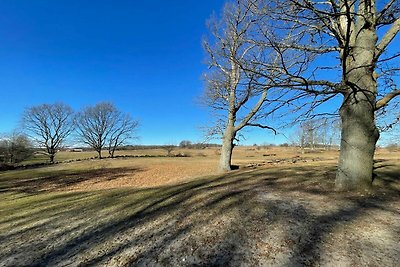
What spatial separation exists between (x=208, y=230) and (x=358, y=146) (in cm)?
435

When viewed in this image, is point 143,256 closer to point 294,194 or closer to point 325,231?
point 325,231

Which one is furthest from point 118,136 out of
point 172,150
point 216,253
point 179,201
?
point 216,253

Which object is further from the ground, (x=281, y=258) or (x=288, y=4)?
(x=288, y=4)

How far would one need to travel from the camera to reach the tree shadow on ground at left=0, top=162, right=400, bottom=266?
3.54 meters

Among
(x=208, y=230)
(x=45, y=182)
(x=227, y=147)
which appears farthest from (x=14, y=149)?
(x=208, y=230)

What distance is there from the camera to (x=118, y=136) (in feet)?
164

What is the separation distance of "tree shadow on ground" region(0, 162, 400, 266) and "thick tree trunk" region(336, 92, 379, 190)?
408mm

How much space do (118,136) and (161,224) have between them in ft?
156

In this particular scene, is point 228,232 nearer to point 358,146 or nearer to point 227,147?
point 358,146

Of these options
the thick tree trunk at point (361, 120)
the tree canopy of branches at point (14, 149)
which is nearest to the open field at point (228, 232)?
the thick tree trunk at point (361, 120)

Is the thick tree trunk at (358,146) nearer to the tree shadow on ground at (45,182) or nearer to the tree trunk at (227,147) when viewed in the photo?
the tree trunk at (227,147)

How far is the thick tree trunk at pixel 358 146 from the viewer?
620 centimetres

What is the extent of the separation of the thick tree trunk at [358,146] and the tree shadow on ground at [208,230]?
408 millimetres

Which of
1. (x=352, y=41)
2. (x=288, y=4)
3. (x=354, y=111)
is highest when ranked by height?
(x=288, y=4)
